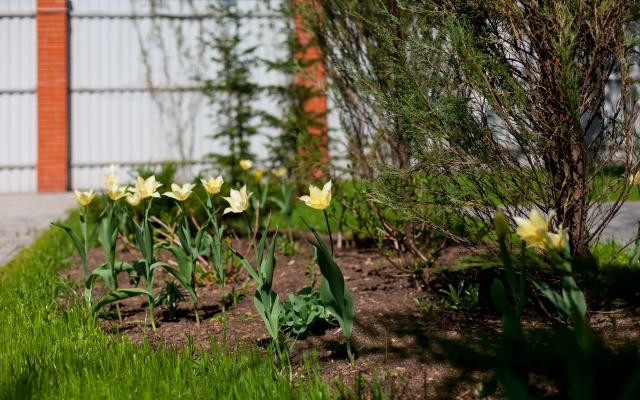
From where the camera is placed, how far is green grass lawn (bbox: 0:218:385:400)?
1.62 m

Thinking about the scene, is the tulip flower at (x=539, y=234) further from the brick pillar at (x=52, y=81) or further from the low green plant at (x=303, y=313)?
the brick pillar at (x=52, y=81)

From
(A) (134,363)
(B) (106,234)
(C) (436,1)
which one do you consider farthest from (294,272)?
(C) (436,1)

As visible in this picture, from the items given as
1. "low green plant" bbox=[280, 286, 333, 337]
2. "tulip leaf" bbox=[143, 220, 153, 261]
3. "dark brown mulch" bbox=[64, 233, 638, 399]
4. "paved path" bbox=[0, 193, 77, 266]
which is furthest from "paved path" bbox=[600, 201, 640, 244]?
"paved path" bbox=[0, 193, 77, 266]

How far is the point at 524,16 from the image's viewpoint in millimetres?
1994

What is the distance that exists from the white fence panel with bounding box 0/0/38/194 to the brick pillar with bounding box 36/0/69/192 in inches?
14.5

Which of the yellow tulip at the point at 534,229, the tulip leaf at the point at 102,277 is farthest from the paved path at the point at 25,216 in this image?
the yellow tulip at the point at 534,229

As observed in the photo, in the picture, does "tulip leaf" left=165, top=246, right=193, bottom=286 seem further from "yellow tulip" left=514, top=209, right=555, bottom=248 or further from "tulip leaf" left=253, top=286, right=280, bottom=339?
"yellow tulip" left=514, top=209, right=555, bottom=248

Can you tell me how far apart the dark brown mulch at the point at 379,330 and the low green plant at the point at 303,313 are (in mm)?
68

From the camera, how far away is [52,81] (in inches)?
338

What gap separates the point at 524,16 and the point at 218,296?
7.44 feet

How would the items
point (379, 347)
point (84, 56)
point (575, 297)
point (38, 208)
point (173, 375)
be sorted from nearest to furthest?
point (575, 297)
point (173, 375)
point (379, 347)
point (38, 208)
point (84, 56)

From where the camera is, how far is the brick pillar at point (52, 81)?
28.1 feet

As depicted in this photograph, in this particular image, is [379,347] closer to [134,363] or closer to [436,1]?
[134,363]

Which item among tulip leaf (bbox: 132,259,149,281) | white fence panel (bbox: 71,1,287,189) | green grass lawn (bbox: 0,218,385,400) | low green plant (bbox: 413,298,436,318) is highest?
white fence panel (bbox: 71,1,287,189)
